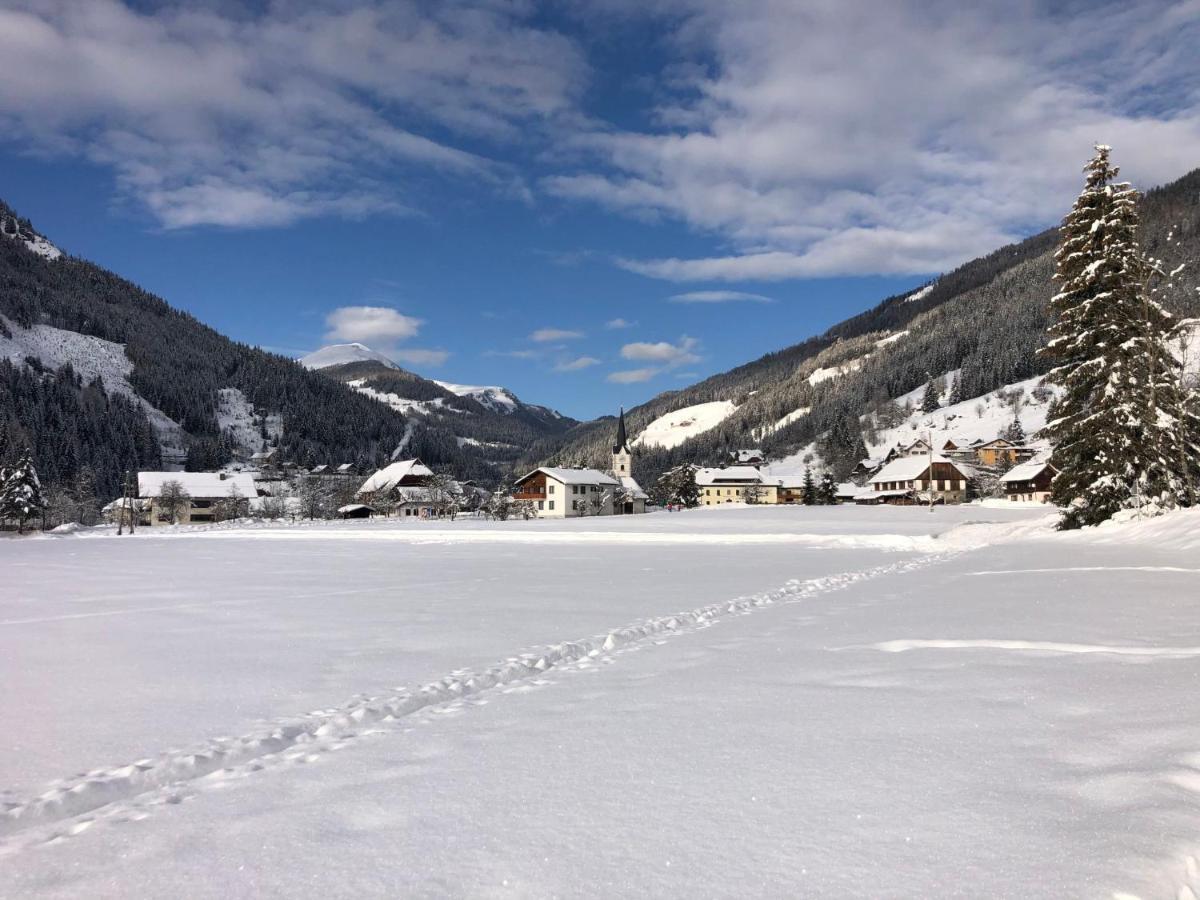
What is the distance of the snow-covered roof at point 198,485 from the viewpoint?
125 m

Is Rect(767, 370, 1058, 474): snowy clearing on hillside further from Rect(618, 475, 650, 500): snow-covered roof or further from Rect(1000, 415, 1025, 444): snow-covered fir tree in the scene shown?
Rect(618, 475, 650, 500): snow-covered roof

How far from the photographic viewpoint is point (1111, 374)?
2928 cm

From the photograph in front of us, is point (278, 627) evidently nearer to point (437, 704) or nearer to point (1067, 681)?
point (437, 704)

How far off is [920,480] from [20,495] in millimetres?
128105

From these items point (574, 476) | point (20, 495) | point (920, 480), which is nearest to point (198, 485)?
point (20, 495)

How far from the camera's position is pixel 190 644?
1118 cm

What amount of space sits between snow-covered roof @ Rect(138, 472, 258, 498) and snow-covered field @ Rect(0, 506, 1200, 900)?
127861 mm

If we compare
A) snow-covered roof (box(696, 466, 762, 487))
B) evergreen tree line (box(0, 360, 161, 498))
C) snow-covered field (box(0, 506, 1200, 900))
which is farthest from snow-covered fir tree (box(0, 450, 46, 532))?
snow-covered roof (box(696, 466, 762, 487))

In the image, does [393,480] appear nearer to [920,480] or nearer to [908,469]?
[908,469]

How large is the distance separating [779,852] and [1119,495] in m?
33.1

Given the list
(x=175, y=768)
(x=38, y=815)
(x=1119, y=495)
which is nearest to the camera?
(x=38, y=815)

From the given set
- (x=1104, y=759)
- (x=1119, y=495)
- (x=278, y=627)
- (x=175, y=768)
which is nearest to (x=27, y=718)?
(x=175, y=768)

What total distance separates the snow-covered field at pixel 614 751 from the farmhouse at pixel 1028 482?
106475 mm

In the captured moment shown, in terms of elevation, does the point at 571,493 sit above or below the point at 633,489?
below
